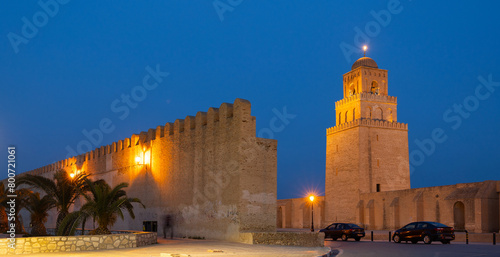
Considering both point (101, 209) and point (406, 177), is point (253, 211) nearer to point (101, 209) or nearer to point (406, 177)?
point (101, 209)

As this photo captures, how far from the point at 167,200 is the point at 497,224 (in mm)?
20959

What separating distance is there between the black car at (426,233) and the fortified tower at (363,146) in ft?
80.9

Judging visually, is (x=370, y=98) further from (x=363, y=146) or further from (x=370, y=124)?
(x=363, y=146)

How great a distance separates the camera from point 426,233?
2289 centimetres

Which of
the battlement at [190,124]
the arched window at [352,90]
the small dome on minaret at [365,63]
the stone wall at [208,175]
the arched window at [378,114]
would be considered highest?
the small dome on minaret at [365,63]

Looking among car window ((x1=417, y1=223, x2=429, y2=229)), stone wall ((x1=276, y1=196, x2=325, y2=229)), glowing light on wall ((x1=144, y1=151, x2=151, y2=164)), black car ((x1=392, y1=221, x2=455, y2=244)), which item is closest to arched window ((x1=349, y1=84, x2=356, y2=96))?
stone wall ((x1=276, y1=196, x2=325, y2=229))

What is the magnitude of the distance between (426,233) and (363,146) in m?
29.3

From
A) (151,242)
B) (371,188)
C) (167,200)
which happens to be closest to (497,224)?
(371,188)

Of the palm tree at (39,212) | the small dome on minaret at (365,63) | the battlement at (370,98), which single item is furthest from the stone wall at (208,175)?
the small dome on minaret at (365,63)

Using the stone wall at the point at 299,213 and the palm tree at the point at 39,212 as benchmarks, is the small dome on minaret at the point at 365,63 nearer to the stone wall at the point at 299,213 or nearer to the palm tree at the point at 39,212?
the stone wall at the point at 299,213

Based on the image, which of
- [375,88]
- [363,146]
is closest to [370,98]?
[375,88]

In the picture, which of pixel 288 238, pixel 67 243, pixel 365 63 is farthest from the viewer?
pixel 365 63

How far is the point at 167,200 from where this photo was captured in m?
26.1

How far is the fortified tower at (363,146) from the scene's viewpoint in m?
51.4
